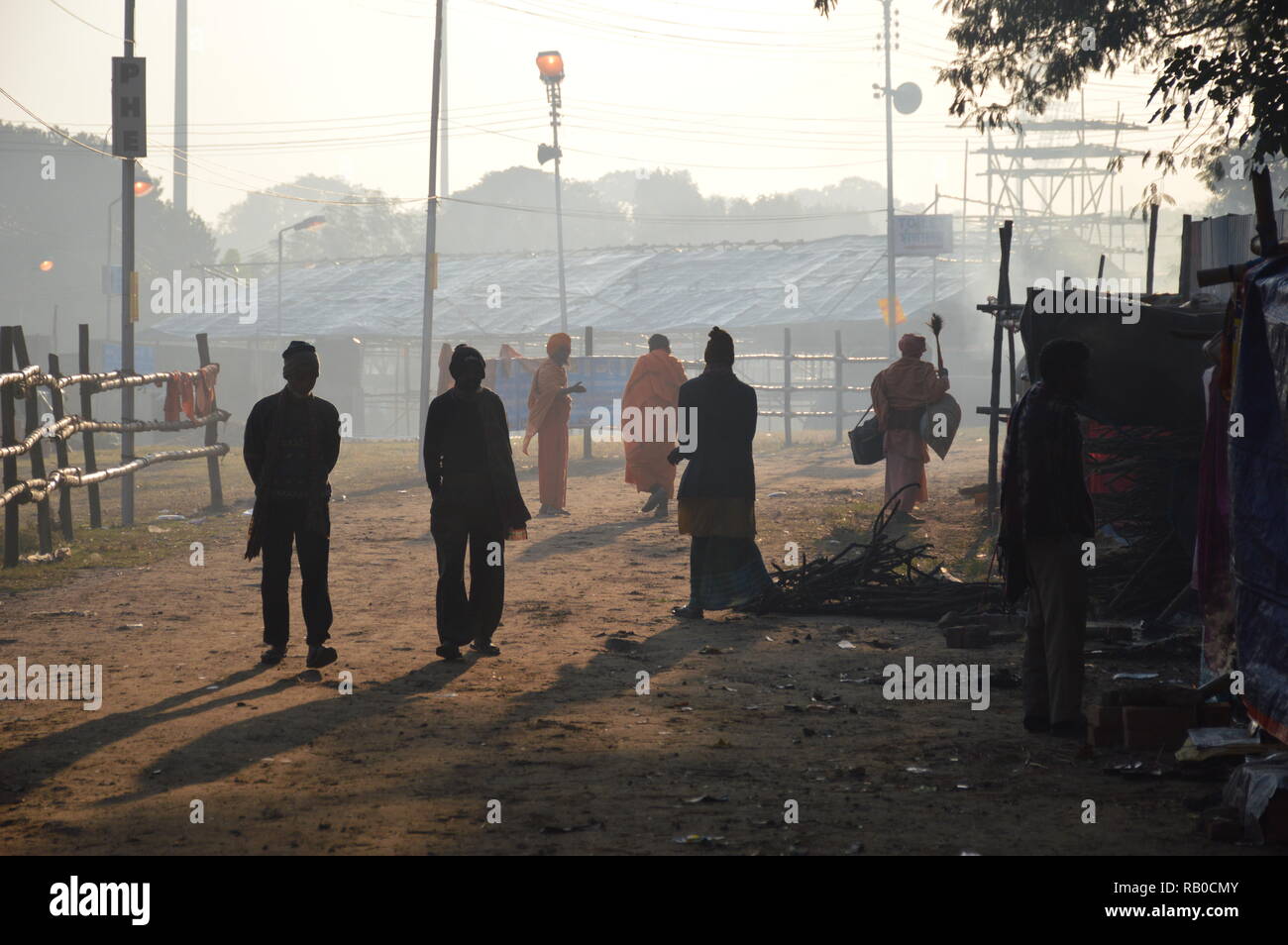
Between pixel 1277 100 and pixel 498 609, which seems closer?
pixel 498 609

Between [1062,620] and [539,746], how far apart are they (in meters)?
2.30

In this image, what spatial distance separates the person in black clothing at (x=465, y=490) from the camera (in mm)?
7832

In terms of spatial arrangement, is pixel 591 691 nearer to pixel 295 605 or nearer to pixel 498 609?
pixel 498 609

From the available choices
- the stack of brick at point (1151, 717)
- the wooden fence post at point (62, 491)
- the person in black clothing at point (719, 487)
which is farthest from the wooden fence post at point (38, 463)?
the stack of brick at point (1151, 717)

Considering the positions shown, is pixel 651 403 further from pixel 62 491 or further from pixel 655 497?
pixel 62 491

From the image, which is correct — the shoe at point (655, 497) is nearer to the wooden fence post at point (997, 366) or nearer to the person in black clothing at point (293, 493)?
the wooden fence post at point (997, 366)

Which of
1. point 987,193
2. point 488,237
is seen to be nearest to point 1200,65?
point 987,193

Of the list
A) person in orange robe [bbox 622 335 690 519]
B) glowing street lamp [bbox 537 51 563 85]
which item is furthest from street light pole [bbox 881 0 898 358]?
person in orange robe [bbox 622 335 690 519]

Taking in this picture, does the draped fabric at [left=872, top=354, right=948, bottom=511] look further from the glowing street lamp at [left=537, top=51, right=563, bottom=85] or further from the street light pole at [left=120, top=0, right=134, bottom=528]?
the glowing street lamp at [left=537, top=51, right=563, bottom=85]

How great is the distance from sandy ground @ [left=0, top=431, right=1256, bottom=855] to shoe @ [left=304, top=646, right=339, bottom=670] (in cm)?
8

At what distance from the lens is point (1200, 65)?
948cm

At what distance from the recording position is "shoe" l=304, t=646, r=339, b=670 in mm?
7508

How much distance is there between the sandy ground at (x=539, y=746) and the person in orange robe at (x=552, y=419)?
520 cm
